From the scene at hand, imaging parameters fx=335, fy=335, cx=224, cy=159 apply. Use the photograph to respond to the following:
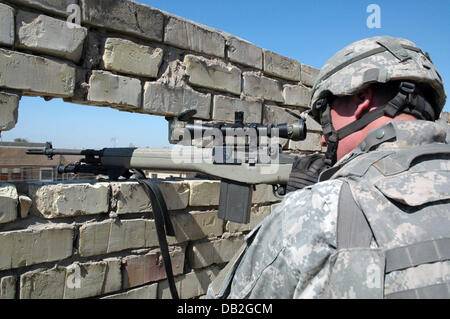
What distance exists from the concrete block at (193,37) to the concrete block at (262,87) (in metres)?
0.42

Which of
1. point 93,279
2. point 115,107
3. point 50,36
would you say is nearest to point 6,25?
point 50,36

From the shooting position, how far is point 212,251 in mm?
2959

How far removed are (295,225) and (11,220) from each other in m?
1.73

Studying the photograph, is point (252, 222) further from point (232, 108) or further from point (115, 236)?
point (115, 236)

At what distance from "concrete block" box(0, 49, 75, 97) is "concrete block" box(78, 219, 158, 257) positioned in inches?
36.0

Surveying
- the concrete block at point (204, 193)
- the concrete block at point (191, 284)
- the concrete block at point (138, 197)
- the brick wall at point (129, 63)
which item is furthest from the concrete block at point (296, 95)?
the concrete block at point (191, 284)

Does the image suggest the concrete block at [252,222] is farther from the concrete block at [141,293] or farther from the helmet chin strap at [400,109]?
the helmet chin strap at [400,109]

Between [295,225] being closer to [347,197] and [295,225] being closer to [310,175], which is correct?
[347,197]

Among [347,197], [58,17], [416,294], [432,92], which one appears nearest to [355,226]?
[347,197]

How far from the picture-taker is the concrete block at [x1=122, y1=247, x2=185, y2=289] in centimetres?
242

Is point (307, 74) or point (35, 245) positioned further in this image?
point (307, 74)

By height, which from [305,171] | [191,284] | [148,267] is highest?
[305,171]

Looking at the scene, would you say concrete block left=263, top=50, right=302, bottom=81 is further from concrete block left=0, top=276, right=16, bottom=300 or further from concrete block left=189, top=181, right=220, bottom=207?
concrete block left=0, top=276, right=16, bottom=300

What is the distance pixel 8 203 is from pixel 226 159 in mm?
1375
